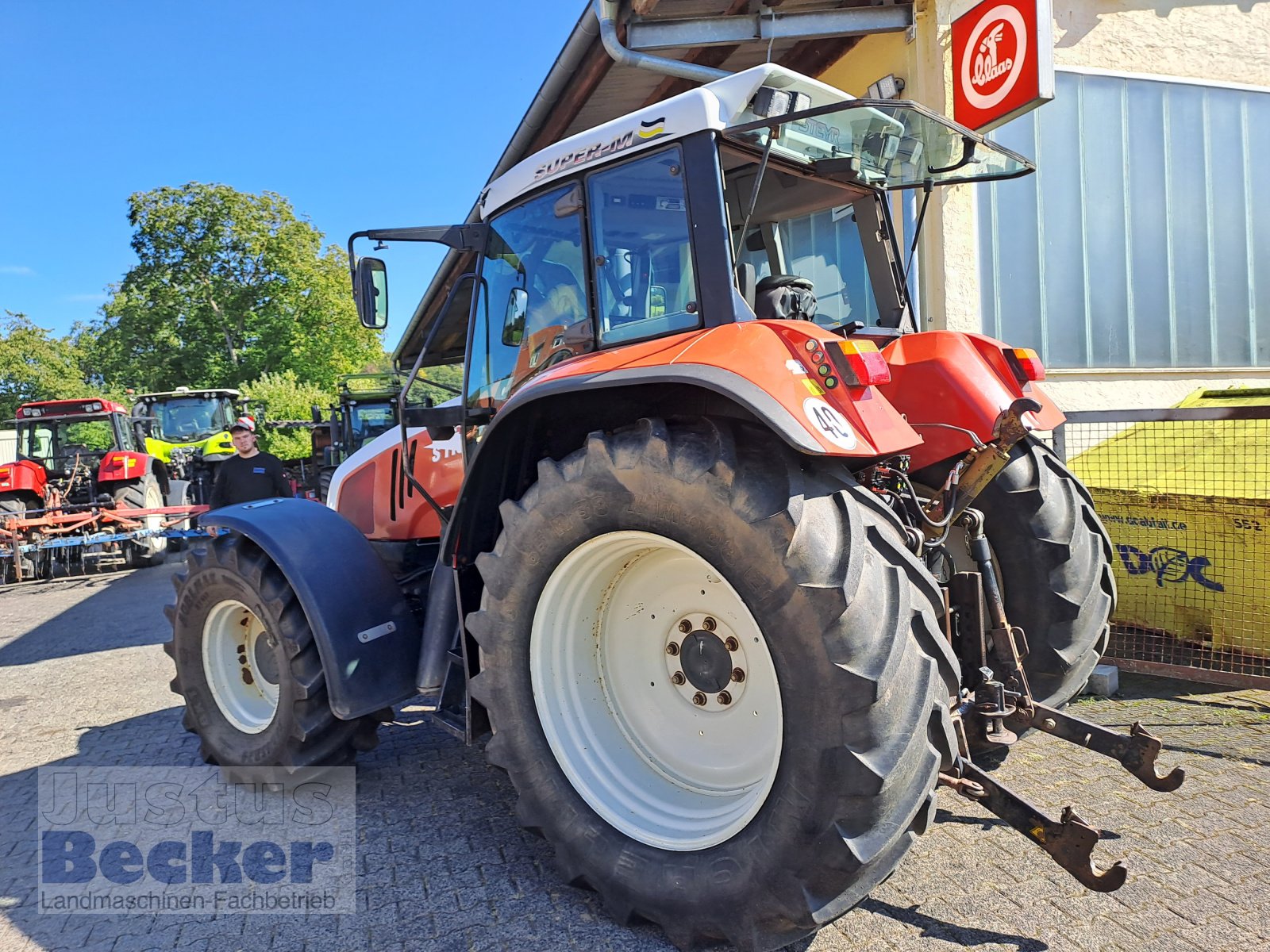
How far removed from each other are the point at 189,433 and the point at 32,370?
3684 cm

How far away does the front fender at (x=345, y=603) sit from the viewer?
10.2ft

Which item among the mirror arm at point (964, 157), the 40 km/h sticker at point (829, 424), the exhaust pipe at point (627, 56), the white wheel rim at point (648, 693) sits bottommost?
the white wheel rim at point (648, 693)

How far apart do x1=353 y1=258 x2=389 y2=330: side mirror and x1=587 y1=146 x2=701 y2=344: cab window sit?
0.91 m

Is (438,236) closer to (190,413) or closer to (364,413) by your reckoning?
(364,413)

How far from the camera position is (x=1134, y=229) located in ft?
23.7

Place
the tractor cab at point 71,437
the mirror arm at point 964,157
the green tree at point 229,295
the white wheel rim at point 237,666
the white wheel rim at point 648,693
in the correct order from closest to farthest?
the white wheel rim at point 648,693 < the mirror arm at point 964,157 < the white wheel rim at point 237,666 < the tractor cab at point 71,437 < the green tree at point 229,295

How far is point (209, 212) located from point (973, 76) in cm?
3327

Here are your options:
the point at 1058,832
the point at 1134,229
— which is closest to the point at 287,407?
the point at 1134,229

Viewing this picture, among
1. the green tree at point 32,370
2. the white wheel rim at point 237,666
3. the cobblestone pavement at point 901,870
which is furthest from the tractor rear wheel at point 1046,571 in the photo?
the green tree at point 32,370

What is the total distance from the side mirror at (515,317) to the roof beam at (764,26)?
4227 mm

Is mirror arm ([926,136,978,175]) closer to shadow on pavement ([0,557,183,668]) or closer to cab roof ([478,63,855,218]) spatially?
cab roof ([478,63,855,218])

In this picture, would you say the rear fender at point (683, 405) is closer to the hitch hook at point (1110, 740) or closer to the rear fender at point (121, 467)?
the hitch hook at point (1110, 740)

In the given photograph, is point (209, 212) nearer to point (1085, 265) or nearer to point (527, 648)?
point (1085, 265)

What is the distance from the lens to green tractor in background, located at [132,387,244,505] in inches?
539
